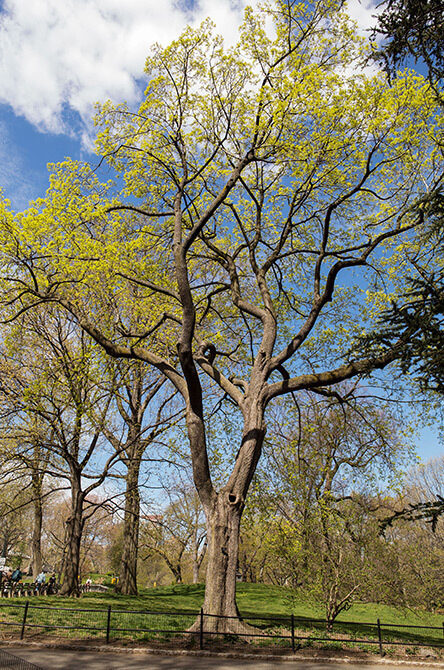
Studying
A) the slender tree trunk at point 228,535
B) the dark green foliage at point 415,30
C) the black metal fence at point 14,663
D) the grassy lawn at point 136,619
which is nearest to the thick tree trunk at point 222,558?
the slender tree trunk at point 228,535

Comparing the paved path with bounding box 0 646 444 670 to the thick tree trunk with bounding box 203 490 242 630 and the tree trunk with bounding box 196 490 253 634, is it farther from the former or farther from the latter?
the thick tree trunk with bounding box 203 490 242 630

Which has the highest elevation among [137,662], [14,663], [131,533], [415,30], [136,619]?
[415,30]

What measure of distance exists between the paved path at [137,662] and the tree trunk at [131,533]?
37.5ft

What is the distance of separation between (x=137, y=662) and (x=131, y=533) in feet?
44.2

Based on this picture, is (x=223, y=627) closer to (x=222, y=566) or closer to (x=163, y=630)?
(x=222, y=566)

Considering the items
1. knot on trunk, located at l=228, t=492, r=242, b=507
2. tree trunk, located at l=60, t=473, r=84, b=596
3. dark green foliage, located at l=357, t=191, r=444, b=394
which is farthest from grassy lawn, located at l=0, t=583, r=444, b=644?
dark green foliage, located at l=357, t=191, r=444, b=394

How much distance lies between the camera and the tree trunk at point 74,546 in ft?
56.6

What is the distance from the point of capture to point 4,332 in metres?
20.0

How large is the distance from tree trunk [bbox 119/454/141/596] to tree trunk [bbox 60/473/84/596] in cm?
197

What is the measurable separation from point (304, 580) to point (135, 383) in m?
12.6

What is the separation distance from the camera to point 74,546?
17.7 m

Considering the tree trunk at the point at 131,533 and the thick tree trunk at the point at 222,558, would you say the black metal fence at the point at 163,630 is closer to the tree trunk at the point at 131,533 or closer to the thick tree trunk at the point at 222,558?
the thick tree trunk at the point at 222,558

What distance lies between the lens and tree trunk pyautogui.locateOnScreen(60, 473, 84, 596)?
680 inches

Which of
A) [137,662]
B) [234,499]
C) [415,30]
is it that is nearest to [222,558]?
[234,499]
